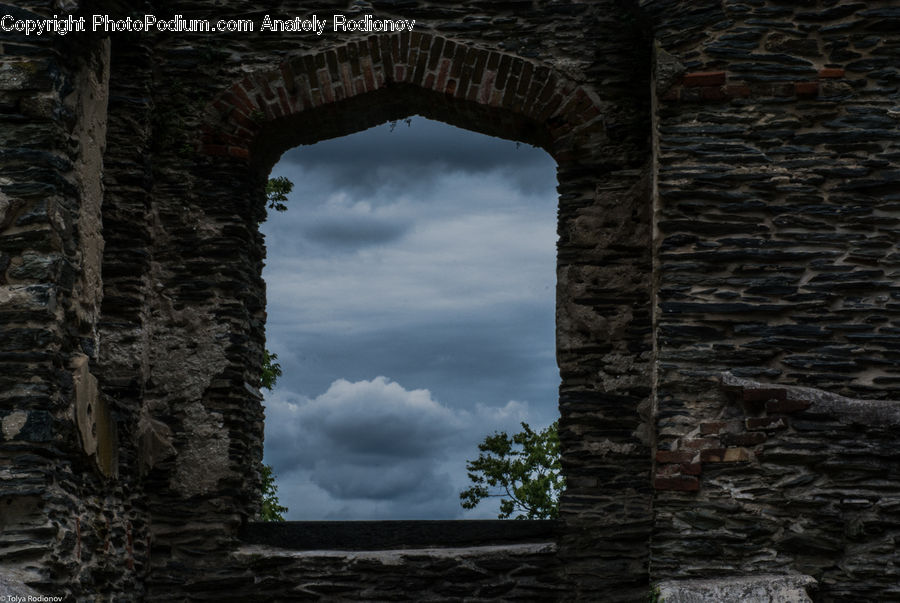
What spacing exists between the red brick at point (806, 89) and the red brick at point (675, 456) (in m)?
1.90

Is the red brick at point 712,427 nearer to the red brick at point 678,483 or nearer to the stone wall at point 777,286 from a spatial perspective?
the stone wall at point 777,286

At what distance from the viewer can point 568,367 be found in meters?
6.07

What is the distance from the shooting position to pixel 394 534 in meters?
6.19

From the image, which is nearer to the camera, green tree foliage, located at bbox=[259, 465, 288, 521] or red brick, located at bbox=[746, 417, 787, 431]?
red brick, located at bbox=[746, 417, 787, 431]

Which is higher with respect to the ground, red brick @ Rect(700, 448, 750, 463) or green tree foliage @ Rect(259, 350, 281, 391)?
green tree foliage @ Rect(259, 350, 281, 391)

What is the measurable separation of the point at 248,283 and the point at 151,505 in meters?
1.40

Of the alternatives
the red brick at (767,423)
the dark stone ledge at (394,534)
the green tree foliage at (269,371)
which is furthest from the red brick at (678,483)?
the green tree foliage at (269,371)

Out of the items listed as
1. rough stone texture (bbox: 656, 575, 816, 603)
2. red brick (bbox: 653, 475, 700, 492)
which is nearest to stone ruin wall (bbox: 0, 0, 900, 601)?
red brick (bbox: 653, 475, 700, 492)

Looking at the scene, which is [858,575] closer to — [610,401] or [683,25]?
[610,401]

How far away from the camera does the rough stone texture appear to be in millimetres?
4586

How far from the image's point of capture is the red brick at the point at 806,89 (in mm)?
5387

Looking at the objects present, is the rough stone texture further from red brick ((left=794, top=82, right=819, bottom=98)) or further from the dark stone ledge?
red brick ((left=794, top=82, right=819, bottom=98))

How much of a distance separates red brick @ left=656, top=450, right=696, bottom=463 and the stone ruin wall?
0.01 meters

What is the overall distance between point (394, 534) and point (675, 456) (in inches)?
75.2
